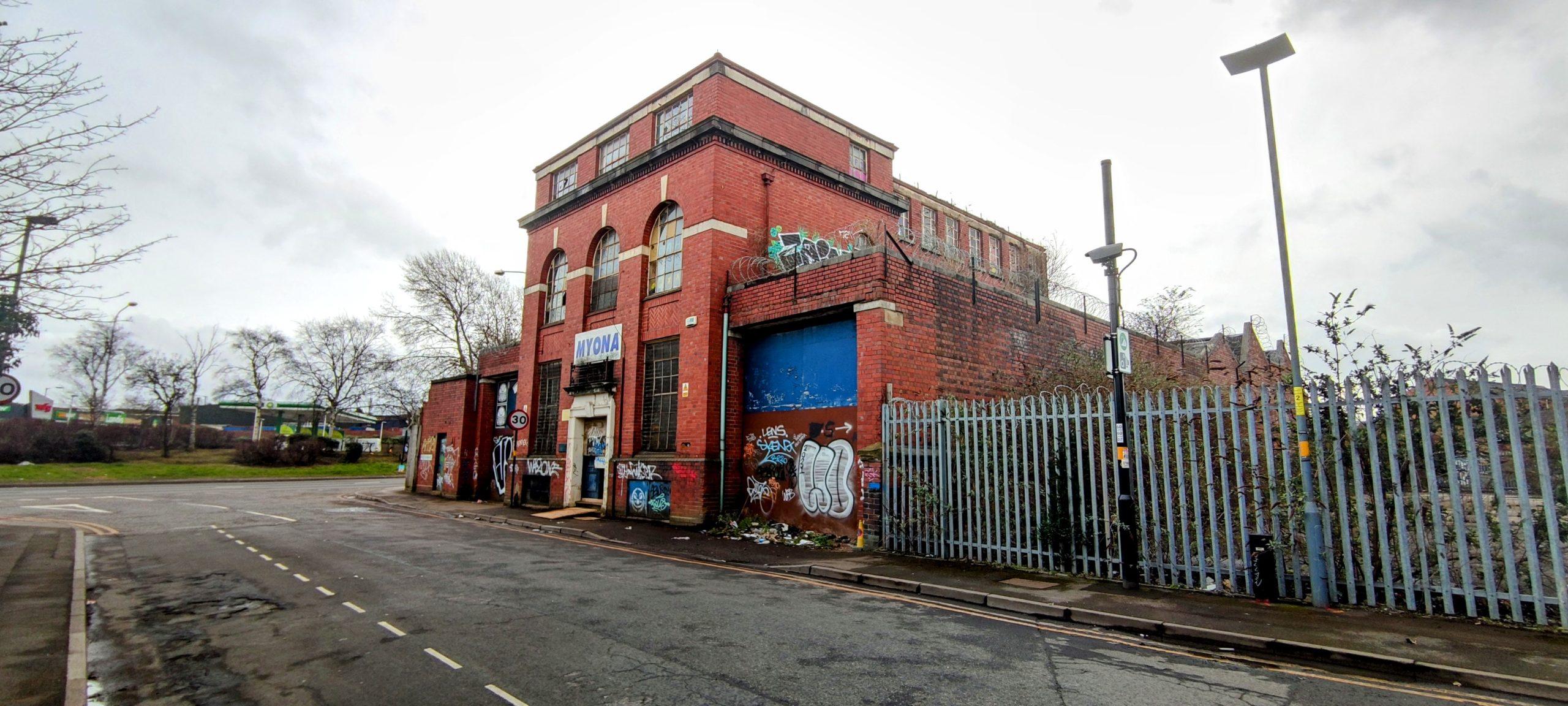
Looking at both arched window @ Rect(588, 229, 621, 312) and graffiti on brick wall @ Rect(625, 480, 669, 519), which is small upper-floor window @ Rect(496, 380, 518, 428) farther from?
graffiti on brick wall @ Rect(625, 480, 669, 519)

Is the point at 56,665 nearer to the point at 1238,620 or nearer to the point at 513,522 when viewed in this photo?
the point at 1238,620

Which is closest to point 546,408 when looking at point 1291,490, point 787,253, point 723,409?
point 723,409

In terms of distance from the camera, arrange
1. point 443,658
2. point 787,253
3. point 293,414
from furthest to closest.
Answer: point 293,414, point 787,253, point 443,658

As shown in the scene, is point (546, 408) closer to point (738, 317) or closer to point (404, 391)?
point (738, 317)

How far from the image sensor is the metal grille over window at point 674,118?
56.5ft

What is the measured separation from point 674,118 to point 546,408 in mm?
8999

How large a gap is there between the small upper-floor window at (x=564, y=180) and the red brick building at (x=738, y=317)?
58 mm

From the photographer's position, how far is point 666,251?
17234mm

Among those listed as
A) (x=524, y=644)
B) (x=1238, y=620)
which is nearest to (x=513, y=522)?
(x=524, y=644)

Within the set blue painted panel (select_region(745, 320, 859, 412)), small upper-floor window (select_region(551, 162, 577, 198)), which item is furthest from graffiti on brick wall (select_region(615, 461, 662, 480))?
small upper-floor window (select_region(551, 162, 577, 198))

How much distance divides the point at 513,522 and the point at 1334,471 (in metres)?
15.2

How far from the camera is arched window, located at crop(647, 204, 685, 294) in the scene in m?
16.9

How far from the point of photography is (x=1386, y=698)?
4.59m

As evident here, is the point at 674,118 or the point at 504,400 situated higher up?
the point at 674,118
